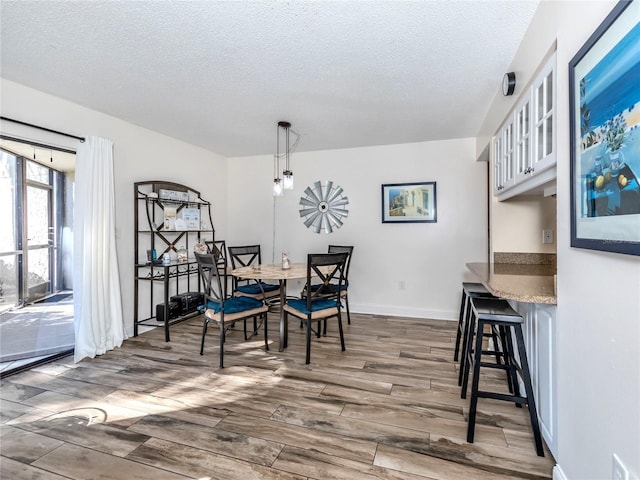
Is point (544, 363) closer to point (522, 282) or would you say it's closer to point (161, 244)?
point (522, 282)

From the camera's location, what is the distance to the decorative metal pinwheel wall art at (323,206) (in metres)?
4.41

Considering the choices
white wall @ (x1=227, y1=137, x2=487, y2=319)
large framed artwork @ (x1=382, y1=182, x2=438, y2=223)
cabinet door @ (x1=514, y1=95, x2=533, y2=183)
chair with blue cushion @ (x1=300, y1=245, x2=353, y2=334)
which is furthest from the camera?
large framed artwork @ (x1=382, y1=182, x2=438, y2=223)

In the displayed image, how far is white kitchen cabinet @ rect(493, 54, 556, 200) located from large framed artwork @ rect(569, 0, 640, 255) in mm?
361

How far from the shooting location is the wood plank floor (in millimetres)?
1509

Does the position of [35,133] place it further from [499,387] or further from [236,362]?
[499,387]

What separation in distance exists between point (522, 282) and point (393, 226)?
2.37 m

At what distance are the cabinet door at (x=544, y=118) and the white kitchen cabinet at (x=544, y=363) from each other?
30.6 inches

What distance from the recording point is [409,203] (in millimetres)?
4105

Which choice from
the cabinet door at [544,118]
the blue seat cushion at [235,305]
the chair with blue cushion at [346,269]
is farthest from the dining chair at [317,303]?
the cabinet door at [544,118]

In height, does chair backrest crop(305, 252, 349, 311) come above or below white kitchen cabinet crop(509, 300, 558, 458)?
above

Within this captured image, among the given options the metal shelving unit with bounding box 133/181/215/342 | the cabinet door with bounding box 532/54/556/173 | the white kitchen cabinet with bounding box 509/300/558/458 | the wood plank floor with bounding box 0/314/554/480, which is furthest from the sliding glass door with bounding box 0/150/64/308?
the white kitchen cabinet with bounding box 509/300/558/458

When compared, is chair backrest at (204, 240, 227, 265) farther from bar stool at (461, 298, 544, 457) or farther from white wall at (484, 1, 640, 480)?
white wall at (484, 1, 640, 480)

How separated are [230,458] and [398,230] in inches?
→ 130

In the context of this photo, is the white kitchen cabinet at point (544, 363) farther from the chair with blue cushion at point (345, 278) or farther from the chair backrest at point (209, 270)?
the chair backrest at point (209, 270)
